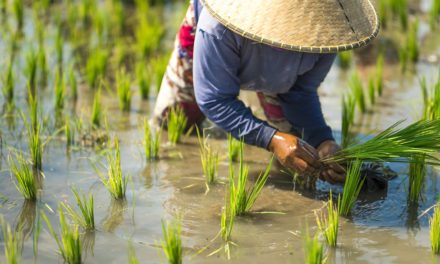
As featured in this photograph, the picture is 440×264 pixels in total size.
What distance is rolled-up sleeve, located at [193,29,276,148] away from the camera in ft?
10.7

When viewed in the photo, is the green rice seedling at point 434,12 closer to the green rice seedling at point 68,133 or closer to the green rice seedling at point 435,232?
the green rice seedling at point 68,133

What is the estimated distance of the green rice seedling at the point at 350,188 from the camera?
10.0ft

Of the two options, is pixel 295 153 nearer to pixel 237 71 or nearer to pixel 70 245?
pixel 237 71

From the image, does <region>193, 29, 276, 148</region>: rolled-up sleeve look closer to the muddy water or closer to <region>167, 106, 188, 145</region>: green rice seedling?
the muddy water

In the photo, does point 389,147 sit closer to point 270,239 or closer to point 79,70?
point 270,239

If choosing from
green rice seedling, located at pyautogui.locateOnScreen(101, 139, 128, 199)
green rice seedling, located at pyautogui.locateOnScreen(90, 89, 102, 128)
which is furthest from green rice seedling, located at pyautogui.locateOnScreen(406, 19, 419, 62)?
green rice seedling, located at pyautogui.locateOnScreen(101, 139, 128, 199)

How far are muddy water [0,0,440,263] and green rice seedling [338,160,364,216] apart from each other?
0.05m

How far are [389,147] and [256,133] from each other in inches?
21.9

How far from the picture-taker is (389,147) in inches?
124

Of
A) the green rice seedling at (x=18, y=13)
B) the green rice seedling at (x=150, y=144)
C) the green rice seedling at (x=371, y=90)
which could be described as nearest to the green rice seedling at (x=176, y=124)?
the green rice seedling at (x=150, y=144)

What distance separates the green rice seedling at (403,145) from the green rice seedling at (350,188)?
6cm

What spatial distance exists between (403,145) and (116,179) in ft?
3.89

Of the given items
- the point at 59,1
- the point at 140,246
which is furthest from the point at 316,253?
the point at 59,1

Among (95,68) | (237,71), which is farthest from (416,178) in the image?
(95,68)
